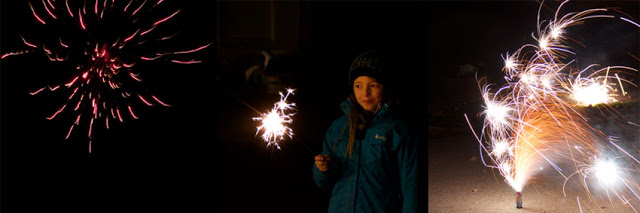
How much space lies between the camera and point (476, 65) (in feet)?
46.8

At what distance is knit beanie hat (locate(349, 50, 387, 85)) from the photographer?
2.63m

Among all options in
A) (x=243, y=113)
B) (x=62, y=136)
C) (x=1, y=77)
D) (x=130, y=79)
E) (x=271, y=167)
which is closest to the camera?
(x=1, y=77)

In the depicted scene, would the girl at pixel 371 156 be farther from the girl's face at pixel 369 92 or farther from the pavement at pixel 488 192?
the pavement at pixel 488 192

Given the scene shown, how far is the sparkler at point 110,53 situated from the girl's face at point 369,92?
167 cm

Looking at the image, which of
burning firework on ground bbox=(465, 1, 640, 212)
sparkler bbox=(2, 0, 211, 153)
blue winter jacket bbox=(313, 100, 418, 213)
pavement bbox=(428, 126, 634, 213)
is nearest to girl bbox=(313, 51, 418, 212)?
blue winter jacket bbox=(313, 100, 418, 213)

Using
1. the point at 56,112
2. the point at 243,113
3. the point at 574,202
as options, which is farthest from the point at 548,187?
the point at 243,113

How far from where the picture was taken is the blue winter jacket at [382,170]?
2.53 metres

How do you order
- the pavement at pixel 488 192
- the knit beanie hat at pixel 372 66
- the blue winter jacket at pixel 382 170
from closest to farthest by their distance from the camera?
the blue winter jacket at pixel 382 170 → the knit beanie hat at pixel 372 66 → the pavement at pixel 488 192

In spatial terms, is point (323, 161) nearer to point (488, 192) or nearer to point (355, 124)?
point (355, 124)

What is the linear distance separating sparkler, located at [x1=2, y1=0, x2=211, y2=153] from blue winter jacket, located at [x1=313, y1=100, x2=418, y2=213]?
1.78 meters

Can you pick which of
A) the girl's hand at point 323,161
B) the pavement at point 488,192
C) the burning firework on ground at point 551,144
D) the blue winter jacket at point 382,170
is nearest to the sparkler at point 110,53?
the girl's hand at point 323,161

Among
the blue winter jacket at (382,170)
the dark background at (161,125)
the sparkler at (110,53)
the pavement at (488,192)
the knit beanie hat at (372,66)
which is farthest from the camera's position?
the pavement at (488,192)

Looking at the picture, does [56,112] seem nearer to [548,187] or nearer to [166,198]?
[166,198]

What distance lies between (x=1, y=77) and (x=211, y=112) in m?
1.42
